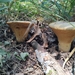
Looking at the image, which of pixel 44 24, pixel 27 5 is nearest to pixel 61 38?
pixel 44 24

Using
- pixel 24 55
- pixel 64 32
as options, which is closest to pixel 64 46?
pixel 64 32

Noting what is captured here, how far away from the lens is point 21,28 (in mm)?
1270

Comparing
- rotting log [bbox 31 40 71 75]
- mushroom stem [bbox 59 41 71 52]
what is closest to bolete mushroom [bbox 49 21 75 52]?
mushroom stem [bbox 59 41 71 52]

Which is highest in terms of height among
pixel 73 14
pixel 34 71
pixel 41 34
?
pixel 73 14

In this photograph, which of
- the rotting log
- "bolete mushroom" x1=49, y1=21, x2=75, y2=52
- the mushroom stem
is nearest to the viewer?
the rotting log

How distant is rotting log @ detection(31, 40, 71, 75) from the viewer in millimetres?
1046

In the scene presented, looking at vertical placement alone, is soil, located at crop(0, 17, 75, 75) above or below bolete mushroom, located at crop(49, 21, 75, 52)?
below

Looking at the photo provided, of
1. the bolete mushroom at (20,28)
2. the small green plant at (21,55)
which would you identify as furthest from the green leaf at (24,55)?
the bolete mushroom at (20,28)

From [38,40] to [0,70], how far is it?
455 mm

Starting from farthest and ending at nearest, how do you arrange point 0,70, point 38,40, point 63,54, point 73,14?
1. point 73,14
2. point 38,40
3. point 63,54
4. point 0,70

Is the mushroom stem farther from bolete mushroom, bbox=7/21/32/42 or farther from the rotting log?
bolete mushroom, bbox=7/21/32/42

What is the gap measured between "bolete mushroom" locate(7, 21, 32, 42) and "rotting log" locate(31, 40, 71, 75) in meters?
0.13

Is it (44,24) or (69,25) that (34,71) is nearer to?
(69,25)

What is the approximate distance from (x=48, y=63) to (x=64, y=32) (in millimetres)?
242
